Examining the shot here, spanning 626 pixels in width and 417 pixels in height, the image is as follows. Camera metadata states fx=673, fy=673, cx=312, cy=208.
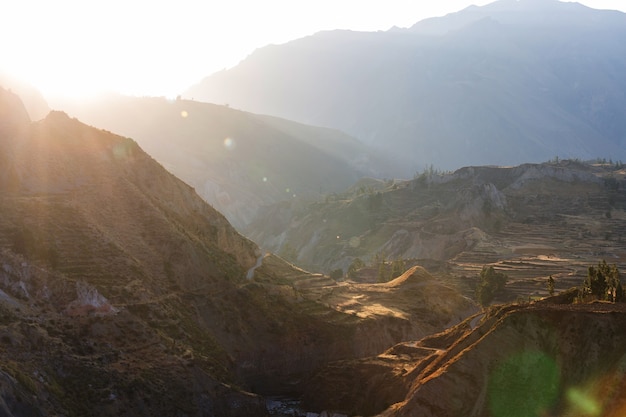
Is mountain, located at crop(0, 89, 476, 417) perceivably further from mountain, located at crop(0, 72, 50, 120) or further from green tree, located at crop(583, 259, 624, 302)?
mountain, located at crop(0, 72, 50, 120)

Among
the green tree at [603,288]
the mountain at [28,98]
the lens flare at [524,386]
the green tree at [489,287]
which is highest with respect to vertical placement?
the mountain at [28,98]

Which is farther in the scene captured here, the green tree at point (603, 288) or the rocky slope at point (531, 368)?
the green tree at point (603, 288)

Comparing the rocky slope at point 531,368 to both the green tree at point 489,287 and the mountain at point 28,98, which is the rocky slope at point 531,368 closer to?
the green tree at point 489,287

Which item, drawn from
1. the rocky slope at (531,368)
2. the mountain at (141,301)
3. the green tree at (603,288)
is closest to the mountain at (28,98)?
the mountain at (141,301)

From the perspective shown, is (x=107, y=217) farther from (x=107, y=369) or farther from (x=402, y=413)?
(x=402, y=413)

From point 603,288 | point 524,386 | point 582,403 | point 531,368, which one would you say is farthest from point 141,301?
point 603,288

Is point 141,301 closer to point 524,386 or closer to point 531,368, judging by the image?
point 524,386
